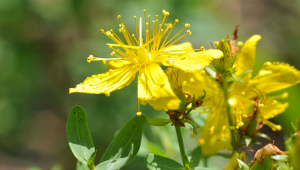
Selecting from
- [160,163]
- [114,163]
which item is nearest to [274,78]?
[160,163]

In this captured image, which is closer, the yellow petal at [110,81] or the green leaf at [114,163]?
the green leaf at [114,163]

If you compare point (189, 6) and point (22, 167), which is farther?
point (22, 167)

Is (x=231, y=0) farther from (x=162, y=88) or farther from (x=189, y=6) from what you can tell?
(x=162, y=88)

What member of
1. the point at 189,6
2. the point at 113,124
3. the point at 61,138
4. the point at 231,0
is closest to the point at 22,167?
the point at 61,138

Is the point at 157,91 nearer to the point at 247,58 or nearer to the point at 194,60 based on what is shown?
the point at 194,60

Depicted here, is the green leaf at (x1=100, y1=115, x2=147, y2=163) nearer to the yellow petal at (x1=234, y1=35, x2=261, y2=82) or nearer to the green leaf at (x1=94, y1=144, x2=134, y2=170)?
the green leaf at (x1=94, y1=144, x2=134, y2=170)

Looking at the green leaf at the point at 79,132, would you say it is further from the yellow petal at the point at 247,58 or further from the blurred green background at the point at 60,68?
the blurred green background at the point at 60,68

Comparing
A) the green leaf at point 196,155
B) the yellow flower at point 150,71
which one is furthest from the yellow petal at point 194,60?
the green leaf at point 196,155

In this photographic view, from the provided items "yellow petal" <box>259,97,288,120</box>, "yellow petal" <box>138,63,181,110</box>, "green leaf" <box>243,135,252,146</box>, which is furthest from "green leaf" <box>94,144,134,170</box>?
"yellow petal" <box>259,97,288,120</box>
